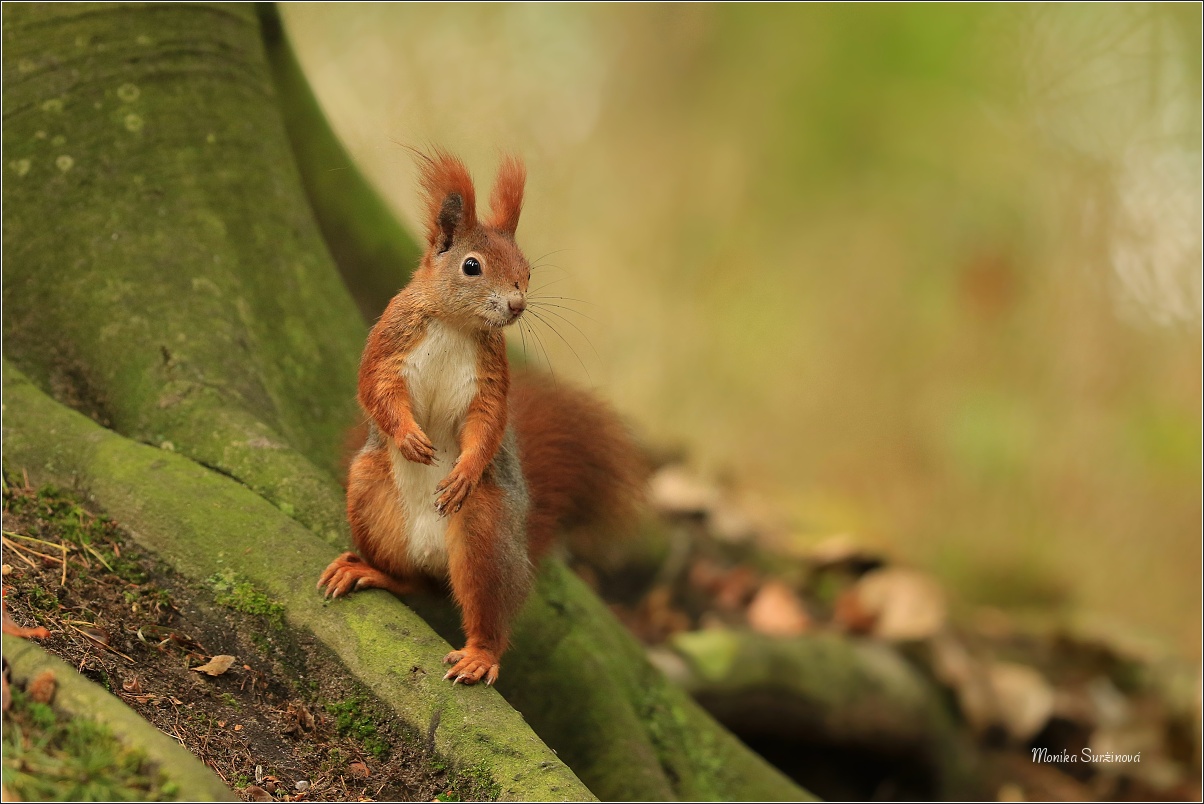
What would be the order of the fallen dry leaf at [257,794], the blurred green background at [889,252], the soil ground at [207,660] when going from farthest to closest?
the blurred green background at [889,252] < the soil ground at [207,660] < the fallen dry leaf at [257,794]

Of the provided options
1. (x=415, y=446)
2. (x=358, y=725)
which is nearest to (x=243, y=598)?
(x=358, y=725)

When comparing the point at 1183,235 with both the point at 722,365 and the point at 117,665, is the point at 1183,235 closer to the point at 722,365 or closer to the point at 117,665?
the point at 722,365

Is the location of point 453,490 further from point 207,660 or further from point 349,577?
point 207,660

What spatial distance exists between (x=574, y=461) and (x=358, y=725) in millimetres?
942

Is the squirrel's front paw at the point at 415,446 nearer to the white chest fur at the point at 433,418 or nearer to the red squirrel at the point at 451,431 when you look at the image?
the red squirrel at the point at 451,431

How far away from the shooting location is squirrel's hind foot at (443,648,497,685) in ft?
6.16

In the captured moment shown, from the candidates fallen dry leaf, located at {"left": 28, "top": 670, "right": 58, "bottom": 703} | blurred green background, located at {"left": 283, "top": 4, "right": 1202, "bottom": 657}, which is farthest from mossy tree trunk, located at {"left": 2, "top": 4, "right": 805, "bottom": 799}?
blurred green background, located at {"left": 283, "top": 4, "right": 1202, "bottom": 657}

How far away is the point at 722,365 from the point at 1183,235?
2.49m

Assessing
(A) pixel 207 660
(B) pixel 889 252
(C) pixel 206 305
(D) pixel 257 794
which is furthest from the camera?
(B) pixel 889 252

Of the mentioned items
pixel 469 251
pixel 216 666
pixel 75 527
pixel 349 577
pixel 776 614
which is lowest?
pixel 216 666

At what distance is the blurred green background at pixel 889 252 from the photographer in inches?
196

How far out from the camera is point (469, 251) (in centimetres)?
196

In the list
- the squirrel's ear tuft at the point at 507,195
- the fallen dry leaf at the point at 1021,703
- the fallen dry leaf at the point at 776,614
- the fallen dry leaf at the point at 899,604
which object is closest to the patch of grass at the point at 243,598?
the squirrel's ear tuft at the point at 507,195

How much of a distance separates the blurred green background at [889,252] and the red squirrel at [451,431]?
8.21ft
